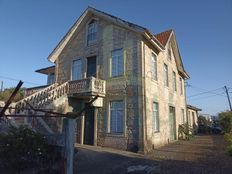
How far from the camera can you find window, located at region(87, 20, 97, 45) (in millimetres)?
15234

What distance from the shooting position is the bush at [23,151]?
22.0ft

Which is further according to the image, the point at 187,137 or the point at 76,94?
the point at 187,137

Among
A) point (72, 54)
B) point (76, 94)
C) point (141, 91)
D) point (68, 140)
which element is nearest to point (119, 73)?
point (141, 91)

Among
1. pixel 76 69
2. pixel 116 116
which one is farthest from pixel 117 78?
pixel 76 69

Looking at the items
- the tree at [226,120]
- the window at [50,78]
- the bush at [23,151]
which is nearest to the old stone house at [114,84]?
the window at [50,78]

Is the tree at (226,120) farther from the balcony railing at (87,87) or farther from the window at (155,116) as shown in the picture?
the balcony railing at (87,87)

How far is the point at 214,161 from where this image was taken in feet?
29.8

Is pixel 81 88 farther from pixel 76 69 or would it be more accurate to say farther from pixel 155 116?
pixel 155 116

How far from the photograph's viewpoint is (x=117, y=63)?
526 inches

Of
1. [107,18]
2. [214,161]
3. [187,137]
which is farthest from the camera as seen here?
[187,137]

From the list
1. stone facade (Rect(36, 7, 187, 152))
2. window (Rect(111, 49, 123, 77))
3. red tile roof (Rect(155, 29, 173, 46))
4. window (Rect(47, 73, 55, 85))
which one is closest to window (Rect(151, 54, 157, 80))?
stone facade (Rect(36, 7, 187, 152))

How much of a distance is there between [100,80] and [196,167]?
307 inches

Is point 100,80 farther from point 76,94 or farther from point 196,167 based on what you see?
point 196,167

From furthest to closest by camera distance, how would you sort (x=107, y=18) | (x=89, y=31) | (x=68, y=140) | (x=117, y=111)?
(x=89, y=31), (x=107, y=18), (x=117, y=111), (x=68, y=140)
